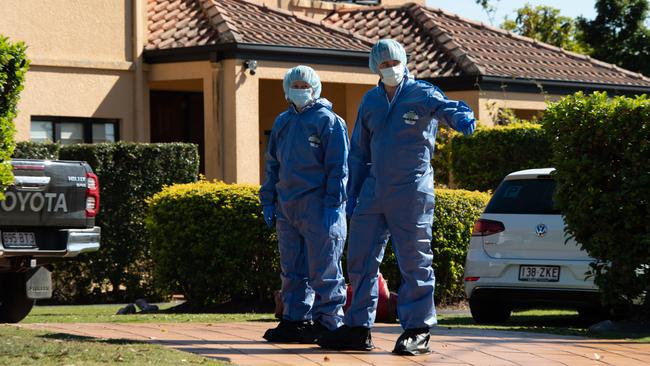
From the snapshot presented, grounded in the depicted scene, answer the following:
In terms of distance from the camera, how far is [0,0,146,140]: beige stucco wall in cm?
1977

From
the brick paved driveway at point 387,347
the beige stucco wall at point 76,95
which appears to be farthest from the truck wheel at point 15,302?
the beige stucco wall at point 76,95

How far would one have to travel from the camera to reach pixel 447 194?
15141 mm

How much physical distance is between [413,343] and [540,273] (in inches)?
165

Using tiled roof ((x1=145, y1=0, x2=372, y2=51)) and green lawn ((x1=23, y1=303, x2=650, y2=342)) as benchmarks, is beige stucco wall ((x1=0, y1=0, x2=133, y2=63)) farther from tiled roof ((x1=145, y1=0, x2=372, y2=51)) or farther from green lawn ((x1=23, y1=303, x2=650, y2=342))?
green lawn ((x1=23, y1=303, x2=650, y2=342))

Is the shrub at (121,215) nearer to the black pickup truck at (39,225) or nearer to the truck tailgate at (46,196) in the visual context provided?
the black pickup truck at (39,225)

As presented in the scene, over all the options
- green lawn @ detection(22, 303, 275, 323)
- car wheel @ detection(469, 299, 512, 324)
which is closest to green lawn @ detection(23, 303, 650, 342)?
green lawn @ detection(22, 303, 275, 323)

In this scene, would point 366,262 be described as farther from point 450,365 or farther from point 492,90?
point 492,90

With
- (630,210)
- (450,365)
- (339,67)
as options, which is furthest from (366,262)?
(339,67)

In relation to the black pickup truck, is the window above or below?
above

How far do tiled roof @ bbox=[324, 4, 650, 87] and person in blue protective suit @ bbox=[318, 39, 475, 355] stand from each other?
1456 cm

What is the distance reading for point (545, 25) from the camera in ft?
122

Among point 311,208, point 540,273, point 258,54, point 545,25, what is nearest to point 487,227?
point 540,273

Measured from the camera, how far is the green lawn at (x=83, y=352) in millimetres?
7863

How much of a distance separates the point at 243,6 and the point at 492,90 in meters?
4.66
